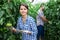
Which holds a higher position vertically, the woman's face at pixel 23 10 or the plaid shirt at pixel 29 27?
the woman's face at pixel 23 10

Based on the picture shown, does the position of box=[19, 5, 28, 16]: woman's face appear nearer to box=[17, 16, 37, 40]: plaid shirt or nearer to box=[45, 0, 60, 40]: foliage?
box=[17, 16, 37, 40]: plaid shirt

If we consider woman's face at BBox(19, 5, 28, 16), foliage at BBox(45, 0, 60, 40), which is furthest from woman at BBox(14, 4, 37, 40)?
foliage at BBox(45, 0, 60, 40)

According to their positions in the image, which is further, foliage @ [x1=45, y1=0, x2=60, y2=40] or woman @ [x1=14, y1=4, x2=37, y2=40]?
foliage @ [x1=45, y1=0, x2=60, y2=40]

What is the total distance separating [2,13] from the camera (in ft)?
15.4

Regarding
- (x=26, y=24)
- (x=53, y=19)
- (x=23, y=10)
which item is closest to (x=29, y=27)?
(x=26, y=24)

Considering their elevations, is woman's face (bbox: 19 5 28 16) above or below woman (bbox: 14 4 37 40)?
above

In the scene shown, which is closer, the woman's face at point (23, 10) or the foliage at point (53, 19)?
the woman's face at point (23, 10)

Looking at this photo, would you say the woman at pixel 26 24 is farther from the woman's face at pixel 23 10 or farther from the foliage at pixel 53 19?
the foliage at pixel 53 19

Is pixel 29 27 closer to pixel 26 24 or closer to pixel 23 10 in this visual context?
pixel 26 24

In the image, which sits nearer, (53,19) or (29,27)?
→ (29,27)

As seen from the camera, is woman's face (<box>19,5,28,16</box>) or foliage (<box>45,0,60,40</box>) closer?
woman's face (<box>19,5,28,16</box>)

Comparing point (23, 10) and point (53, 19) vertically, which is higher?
point (23, 10)

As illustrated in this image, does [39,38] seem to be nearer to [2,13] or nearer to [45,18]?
[45,18]

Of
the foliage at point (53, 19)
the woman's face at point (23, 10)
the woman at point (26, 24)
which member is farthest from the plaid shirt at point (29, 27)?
the foliage at point (53, 19)
